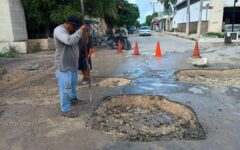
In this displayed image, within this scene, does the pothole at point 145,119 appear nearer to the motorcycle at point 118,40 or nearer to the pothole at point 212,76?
the pothole at point 212,76

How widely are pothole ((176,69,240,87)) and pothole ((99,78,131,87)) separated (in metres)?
1.67

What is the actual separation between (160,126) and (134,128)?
1.51 ft

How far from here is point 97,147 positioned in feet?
11.2

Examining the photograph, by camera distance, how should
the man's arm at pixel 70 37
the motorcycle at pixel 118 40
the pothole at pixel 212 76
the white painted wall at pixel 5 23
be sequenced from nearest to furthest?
1. the man's arm at pixel 70 37
2. the pothole at pixel 212 76
3. the white painted wall at pixel 5 23
4. the motorcycle at pixel 118 40

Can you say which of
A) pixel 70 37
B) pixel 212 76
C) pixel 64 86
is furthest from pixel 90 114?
pixel 212 76

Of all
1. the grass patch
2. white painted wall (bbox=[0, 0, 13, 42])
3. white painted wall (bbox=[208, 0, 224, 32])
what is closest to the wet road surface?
the grass patch

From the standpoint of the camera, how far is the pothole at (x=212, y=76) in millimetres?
7034

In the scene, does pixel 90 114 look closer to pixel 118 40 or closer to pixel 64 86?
pixel 64 86

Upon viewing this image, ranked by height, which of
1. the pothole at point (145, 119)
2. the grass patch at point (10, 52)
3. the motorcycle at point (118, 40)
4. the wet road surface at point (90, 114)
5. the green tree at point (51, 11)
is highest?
the green tree at point (51, 11)

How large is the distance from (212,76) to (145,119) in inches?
168

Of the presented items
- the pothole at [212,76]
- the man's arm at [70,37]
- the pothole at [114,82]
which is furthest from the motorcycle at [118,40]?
the man's arm at [70,37]

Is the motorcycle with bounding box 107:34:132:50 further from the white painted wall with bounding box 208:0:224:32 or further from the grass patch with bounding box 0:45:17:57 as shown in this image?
the white painted wall with bounding box 208:0:224:32

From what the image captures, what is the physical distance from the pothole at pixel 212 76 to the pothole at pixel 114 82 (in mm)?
1666

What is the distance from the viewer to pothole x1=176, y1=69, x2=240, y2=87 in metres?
7.03
